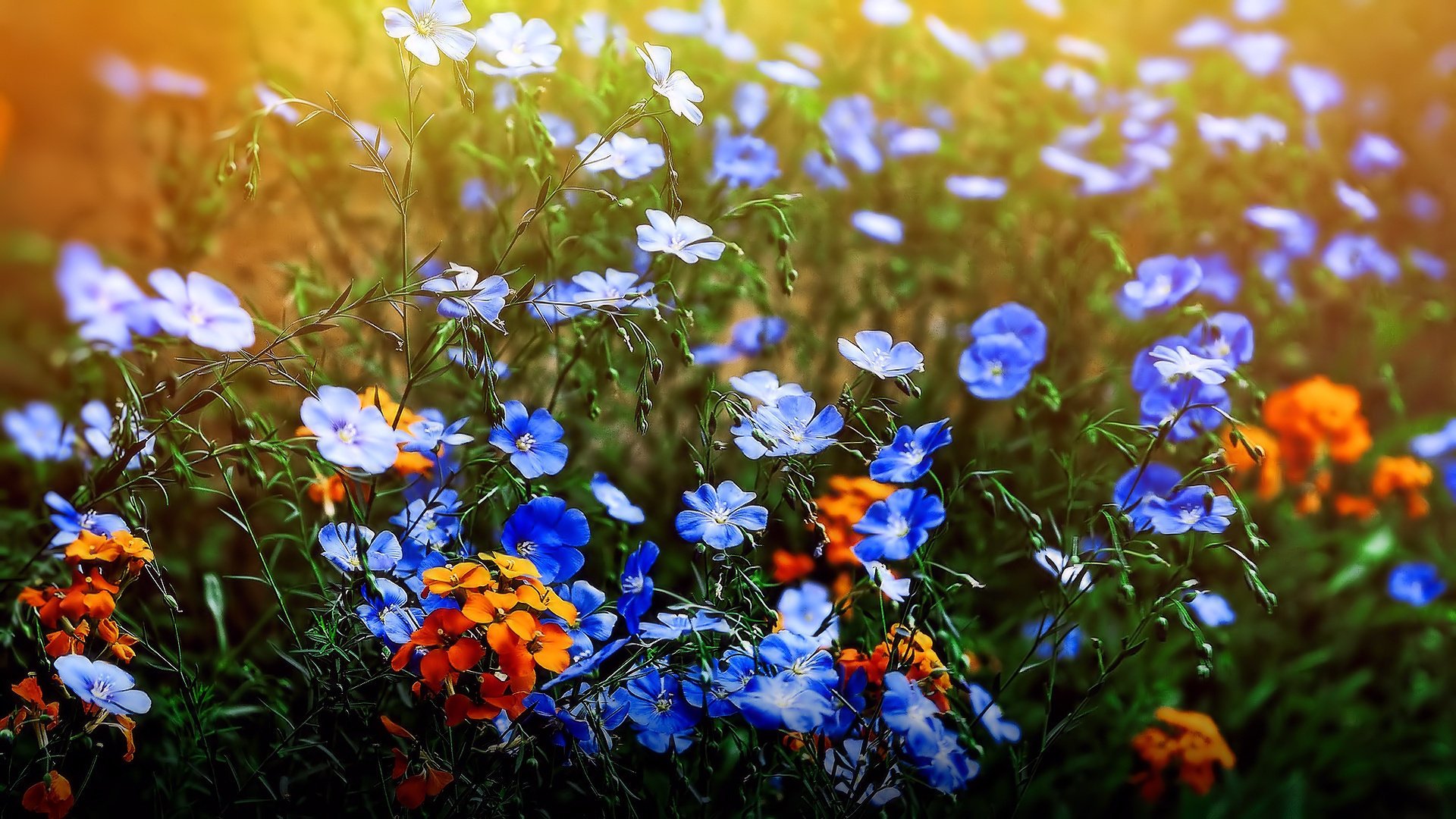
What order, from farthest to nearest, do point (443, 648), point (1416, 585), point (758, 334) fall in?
point (1416, 585) < point (758, 334) < point (443, 648)

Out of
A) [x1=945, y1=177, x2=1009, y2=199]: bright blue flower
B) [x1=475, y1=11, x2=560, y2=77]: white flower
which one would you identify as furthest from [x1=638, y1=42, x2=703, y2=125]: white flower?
[x1=945, y1=177, x2=1009, y2=199]: bright blue flower

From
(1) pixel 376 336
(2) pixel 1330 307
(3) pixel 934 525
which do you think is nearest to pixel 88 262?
(1) pixel 376 336

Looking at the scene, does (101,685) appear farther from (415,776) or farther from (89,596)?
(415,776)

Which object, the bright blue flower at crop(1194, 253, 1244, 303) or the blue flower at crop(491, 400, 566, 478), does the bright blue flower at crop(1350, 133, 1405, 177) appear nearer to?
the bright blue flower at crop(1194, 253, 1244, 303)

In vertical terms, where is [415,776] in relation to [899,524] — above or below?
below

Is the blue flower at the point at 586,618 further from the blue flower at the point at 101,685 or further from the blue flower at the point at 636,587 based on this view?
the blue flower at the point at 101,685

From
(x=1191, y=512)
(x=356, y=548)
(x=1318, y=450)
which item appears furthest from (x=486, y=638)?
(x=1318, y=450)
